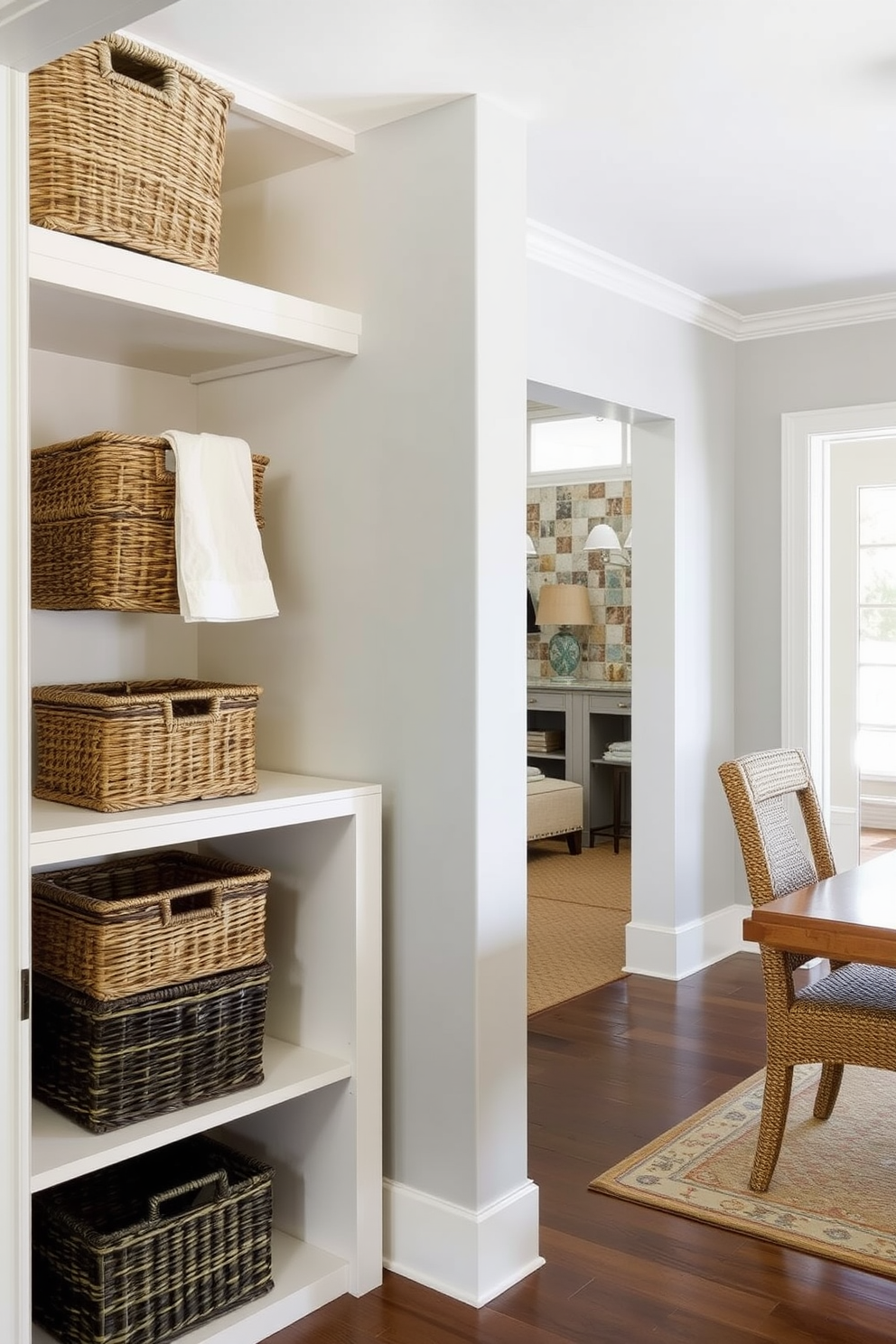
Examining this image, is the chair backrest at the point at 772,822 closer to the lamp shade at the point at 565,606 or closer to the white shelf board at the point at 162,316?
the white shelf board at the point at 162,316

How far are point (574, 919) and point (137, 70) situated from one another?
4.14 m

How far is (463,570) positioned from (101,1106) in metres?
1.20

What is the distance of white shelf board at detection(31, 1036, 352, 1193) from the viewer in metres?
2.05

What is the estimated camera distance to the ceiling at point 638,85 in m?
2.30

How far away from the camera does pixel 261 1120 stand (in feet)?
8.91

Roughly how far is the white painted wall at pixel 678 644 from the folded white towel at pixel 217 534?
2322mm

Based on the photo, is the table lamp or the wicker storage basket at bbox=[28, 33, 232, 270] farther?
the table lamp

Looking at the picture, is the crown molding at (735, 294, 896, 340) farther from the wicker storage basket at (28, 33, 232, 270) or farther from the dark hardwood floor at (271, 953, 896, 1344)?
the wicker storage basket at (28, 33, 232, 270)

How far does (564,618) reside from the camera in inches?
306

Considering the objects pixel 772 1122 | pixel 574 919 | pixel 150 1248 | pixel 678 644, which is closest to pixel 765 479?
pixel 678 644

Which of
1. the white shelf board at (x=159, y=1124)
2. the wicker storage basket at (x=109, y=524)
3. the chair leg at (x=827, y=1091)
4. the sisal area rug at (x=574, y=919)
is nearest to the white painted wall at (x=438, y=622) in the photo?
the white shelf board at (x=159, y=1124)

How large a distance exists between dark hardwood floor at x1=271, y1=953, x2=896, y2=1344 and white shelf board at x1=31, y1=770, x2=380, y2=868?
97 cm

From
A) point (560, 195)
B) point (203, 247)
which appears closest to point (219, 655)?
point (203, 247)

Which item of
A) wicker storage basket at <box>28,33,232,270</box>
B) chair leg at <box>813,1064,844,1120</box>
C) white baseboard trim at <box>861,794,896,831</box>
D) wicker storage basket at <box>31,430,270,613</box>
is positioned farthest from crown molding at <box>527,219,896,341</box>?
white baseboard trim at <box>861,794,896,831</box>
